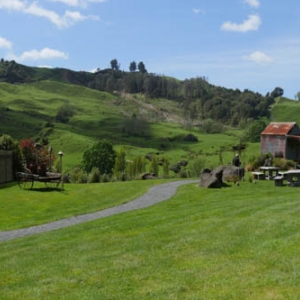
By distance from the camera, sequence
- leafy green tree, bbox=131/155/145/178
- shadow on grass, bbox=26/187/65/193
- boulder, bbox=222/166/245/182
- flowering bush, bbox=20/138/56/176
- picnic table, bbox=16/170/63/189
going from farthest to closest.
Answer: leafy green tree, bbox=131/155/145/178 → flowering bush, bbox=20/138/56/176 → picnic table, bbox=16/170/63/189 → boulder, bbox=222/166/245/182 → shadow on grass, bbox=26/187/65/193

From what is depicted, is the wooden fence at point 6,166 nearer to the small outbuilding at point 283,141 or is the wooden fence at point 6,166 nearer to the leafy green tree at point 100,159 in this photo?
the small outbuilding at point 283,141

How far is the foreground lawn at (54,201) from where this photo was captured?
19625 millimetres

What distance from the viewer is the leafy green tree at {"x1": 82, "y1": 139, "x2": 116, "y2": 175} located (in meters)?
91.2

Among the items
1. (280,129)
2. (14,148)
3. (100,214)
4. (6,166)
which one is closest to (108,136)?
(280,129)

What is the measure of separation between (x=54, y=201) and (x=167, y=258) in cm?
1603

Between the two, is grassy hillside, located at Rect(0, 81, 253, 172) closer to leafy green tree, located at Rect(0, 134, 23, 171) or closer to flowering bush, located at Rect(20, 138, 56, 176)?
flowering bush, located at Rect(20, 138, 56, 176)

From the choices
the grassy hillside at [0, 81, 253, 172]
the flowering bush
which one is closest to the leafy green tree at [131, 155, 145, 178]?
the grassy hillside at [0, 81, 253, 172]

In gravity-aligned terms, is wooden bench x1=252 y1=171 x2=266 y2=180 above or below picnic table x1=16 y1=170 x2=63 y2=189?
above

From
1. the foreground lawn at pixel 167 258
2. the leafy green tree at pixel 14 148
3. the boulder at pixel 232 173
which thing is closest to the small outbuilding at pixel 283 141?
the boulder at pixel 232 173

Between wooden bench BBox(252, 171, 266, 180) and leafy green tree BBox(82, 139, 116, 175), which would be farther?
leafy green tree BBox(82, 139, 116, 175)

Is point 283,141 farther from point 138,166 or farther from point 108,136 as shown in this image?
point 108,136

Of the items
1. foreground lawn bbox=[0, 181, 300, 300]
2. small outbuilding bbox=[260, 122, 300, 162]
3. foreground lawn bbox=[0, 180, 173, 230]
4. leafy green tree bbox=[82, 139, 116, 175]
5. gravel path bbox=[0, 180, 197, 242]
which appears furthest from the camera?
leafy green tree bbox=[82, 139, 116, 175]

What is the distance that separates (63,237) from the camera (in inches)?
554

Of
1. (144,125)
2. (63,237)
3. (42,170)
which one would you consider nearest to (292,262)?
(63,237)
